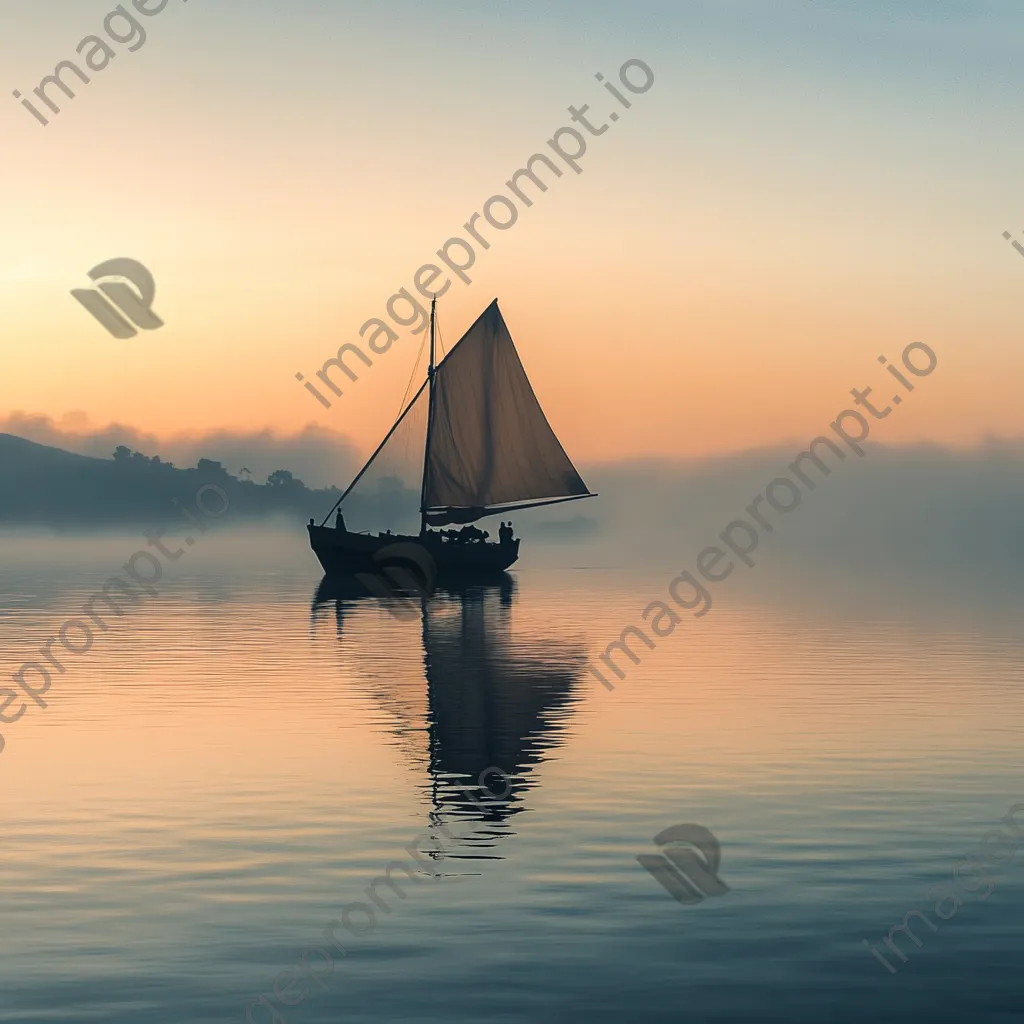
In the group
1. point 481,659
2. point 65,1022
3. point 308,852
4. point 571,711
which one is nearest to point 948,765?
point 571,711

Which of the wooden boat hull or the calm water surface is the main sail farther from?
the calm water surface

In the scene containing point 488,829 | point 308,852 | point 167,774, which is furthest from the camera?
point 167,774

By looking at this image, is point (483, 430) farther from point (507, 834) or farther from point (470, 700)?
point (507, 834)

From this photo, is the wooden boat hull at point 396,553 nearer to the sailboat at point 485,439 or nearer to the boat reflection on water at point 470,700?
the sailboat at point 485,439

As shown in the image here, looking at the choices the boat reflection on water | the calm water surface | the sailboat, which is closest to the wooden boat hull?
the sailboat

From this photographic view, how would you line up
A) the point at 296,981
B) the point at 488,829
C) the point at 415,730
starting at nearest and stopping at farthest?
1. the point at 296,981
2. the point at 488,829
3. the point at 415,730

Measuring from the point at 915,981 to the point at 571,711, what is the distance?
2426 centimetres

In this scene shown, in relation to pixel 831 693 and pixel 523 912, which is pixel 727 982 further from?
pixel 831 693

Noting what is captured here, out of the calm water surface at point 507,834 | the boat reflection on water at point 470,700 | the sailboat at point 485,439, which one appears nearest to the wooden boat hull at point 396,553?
the sailboat at point 485,439

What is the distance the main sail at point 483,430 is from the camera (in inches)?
4540

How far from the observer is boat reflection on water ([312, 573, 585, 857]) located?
28156 millimetres

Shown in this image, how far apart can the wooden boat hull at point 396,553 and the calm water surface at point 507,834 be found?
64.0 metres

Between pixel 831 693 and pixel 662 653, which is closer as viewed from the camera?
pixel 831 693

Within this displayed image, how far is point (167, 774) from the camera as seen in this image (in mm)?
31016
